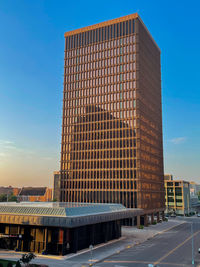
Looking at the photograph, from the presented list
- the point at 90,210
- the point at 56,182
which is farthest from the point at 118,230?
the point at 56,182

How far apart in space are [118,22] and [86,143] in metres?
54.6

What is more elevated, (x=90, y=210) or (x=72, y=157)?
(x=72, y=157)

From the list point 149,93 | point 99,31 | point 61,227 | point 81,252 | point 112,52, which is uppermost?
point 99,31

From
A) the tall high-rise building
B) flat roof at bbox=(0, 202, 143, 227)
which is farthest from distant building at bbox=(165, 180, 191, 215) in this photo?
flat roof at bbox=(0, 202, 143, 227)

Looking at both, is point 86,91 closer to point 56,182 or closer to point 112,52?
point 112,52

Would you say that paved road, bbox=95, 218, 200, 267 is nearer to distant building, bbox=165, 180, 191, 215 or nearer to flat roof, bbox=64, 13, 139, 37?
flat roof, bbox=64, 13, 139, 37

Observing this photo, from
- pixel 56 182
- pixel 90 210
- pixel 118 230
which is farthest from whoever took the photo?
pixel 56 182

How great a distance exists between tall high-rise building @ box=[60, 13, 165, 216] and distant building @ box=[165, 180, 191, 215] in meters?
36.7

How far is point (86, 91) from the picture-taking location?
399 ft

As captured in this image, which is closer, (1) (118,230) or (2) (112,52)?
(1) (118,230)

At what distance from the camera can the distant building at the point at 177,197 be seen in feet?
524

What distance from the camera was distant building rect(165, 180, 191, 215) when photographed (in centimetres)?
15962

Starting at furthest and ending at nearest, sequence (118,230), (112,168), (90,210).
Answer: (112,168) < (118,230) < (90,210)

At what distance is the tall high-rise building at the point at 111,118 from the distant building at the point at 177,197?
36732 millimetres
